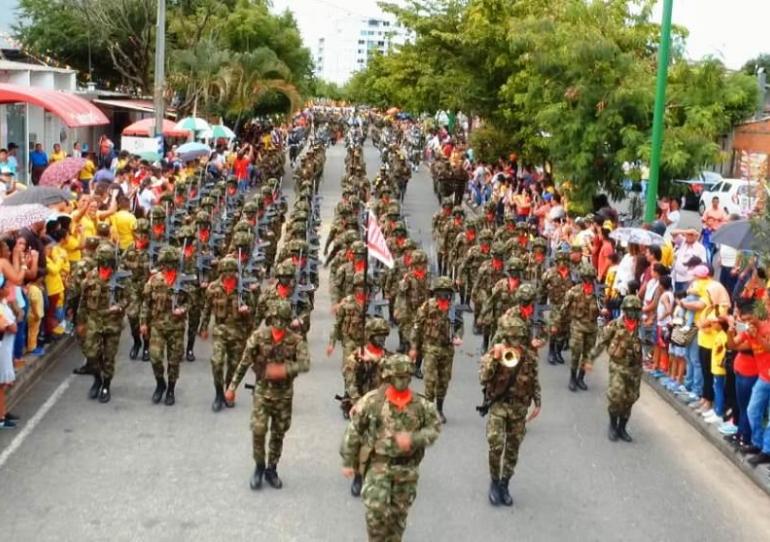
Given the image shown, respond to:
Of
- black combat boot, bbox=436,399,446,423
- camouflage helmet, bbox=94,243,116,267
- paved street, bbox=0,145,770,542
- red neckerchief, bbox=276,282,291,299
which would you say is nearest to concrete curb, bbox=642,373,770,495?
paved street, bbox=0,145,770,542

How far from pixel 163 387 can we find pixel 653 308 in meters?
5.98

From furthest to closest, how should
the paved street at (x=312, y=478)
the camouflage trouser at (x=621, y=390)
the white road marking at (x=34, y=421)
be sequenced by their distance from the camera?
1. the camouflage trouser at (x=621, y=390)
2. the white road marking at (x=34, y=421)
3. the paved street at (x=312, y=478)

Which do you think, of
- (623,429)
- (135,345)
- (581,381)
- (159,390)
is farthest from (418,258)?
(135,345)

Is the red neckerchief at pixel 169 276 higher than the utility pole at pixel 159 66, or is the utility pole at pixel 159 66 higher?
the utility pole at pixel 159 66

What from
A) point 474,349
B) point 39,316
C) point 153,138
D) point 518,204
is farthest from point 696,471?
point 153,138

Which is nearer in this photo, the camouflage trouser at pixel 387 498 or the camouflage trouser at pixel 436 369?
the camouflage trouser at pixel 387 498

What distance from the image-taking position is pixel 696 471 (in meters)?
9.84

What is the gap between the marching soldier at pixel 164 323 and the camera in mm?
10977

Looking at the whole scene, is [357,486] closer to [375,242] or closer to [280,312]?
[280,312]

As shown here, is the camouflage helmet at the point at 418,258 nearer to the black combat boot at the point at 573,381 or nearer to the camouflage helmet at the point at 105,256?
the black combat boot at the point at 573,381

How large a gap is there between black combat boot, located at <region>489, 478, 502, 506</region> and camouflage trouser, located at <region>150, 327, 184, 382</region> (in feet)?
12.8

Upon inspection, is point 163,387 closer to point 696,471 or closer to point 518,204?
point 696,471

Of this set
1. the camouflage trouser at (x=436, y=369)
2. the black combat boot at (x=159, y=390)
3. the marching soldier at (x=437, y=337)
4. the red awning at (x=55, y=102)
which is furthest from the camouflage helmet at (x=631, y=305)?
the red awning at (x=55, y=102)

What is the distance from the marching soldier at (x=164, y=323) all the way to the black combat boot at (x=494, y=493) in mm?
3910
